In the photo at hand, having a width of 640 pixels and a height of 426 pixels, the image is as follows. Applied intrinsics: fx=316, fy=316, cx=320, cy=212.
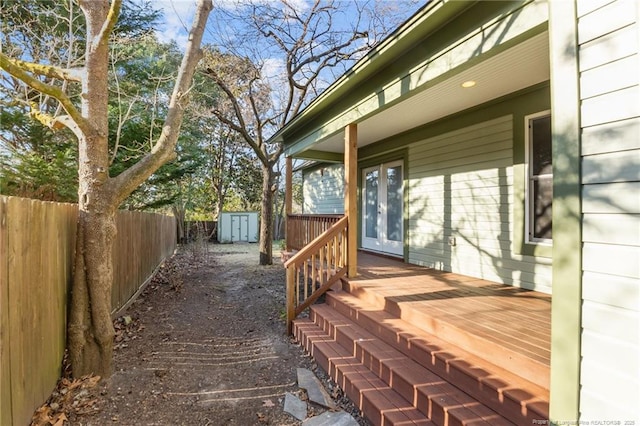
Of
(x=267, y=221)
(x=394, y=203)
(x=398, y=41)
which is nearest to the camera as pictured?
(x=398, y=41)

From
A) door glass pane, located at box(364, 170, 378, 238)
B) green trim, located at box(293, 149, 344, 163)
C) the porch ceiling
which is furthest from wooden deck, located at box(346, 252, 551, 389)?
green trim, located at box(293, 149, 344, 163)

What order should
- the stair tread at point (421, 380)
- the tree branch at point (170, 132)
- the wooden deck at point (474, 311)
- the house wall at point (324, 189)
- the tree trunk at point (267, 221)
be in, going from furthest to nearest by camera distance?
1. the tree trunk at point (267, 221)
2. the house wall at point (324, 189)
3. the tree branch at point (170, 132)
4. the wooden deck at point (474, 311)
5. the stair tread at point (421, 380)

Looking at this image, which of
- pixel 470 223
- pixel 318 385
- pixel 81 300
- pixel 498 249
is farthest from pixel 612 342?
pixel 81 300

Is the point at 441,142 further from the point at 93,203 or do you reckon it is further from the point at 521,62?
the point at 93,203

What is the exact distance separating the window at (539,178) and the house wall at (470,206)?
0.52ft

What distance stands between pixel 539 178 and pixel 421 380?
282 cm

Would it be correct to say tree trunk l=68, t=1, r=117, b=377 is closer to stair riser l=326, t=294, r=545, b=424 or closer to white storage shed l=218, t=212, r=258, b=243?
stair riser l=326, t=294, r=545, b=424

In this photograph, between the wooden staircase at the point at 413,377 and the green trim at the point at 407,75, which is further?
the green trim at the point at 407,75

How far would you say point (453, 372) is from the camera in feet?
7.73

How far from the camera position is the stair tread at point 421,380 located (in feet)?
6.71

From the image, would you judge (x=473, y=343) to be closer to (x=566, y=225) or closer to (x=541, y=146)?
(x=566, y=225)

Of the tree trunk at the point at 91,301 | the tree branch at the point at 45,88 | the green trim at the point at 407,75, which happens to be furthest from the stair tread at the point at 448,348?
the tree branch at the point at 45,88

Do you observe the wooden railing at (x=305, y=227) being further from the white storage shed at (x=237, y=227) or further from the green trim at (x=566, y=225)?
the white storage shed at (x=237, y=227)

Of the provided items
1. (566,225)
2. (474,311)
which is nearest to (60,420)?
(474,311)
